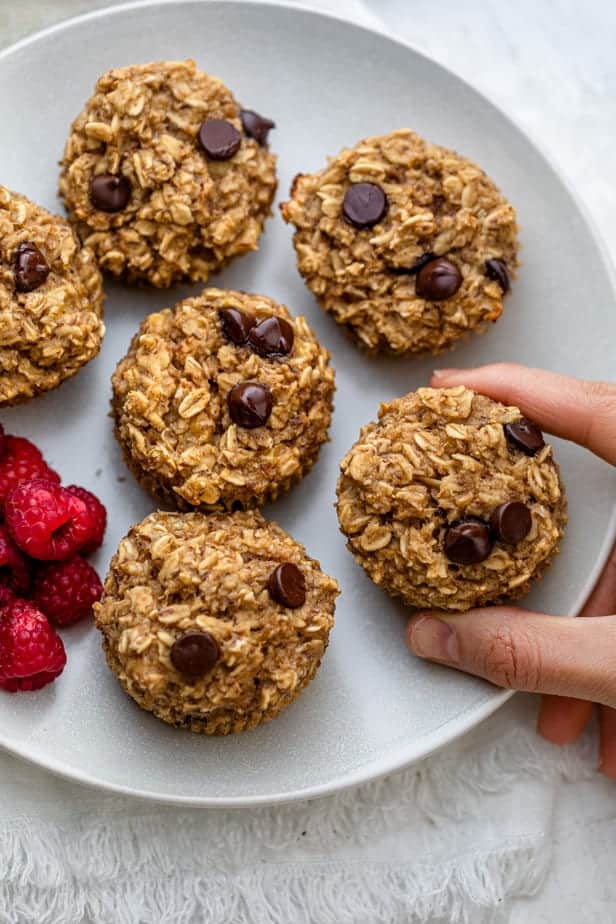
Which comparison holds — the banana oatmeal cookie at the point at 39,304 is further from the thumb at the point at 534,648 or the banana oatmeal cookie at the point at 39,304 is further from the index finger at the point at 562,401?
the thumb at the point at 534,648

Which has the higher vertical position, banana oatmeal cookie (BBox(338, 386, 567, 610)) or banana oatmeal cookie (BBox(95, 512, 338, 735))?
banana oatmeal cookie (BBox(338, 386, 567, 610))

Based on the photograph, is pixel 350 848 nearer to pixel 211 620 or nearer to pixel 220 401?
pixel 211 620

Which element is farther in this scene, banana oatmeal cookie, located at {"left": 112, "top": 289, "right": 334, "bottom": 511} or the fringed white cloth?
the fringed white cloth

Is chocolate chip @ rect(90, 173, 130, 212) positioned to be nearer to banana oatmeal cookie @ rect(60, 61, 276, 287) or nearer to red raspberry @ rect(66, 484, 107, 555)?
banana oatmeal cookie @ rect(60, 61, 276, 287)

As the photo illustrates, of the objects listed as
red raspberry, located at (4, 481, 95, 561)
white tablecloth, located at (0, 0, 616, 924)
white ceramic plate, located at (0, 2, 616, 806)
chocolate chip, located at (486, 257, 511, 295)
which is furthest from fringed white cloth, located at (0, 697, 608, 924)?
chocolate chip, located at (486, 257, 511, 295)

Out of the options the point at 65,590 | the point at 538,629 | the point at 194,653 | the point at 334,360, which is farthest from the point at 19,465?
the point at 538,629

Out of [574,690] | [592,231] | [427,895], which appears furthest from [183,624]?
[592,231]
